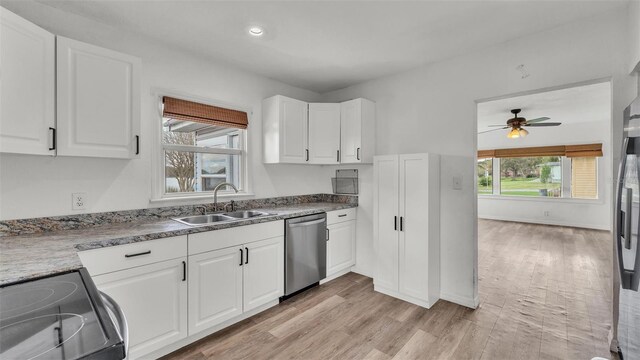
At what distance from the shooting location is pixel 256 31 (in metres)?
2.29

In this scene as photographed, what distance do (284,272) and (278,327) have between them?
0.51 m

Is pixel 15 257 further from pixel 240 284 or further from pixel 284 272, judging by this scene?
pixel 284 272

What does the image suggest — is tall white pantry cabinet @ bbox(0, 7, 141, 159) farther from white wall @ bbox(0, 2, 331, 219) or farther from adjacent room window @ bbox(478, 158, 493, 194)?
adjacent room window @ bbox(478, 158, 493, 194)

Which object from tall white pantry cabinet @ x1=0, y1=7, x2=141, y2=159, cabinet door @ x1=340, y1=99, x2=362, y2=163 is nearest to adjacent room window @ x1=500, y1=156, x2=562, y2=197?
cabinet door @ x1=340, y1=99, x2=362, y2=163

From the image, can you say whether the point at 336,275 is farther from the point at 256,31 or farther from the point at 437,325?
the point at 256,31

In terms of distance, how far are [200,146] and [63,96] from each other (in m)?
1.18

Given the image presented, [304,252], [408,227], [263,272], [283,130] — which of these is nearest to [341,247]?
[304,252]

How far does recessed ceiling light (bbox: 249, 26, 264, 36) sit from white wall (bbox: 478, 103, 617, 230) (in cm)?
713

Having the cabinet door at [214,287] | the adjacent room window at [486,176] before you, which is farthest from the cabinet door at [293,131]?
the adjacent room window at [486,176]

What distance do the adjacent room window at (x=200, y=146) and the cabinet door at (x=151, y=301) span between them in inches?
37.2

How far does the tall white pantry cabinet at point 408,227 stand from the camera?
2719 mm

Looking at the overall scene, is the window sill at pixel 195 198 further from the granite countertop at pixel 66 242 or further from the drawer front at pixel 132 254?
the drawer front at pixel 132 254

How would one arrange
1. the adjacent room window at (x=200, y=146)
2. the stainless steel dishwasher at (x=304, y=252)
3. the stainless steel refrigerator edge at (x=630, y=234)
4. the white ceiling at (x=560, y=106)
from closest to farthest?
the stainless steel refrigerator edge at (x=630, y=234), the adjacent room window at (x=200, y=146), the stainless steel dishwasher at (x=304, y=252), the white ceiling at (x=560, y=106)

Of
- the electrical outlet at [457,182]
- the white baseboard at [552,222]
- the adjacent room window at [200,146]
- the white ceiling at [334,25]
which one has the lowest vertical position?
the white baseboard at [552,222]
